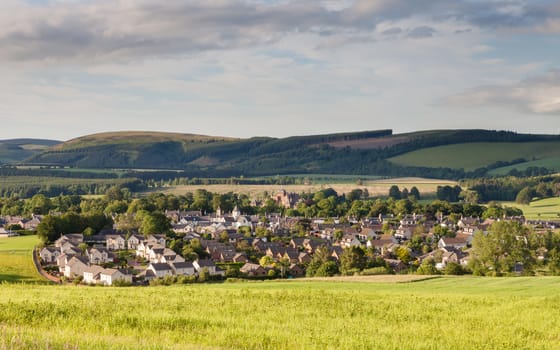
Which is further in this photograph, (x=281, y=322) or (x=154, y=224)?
(x=154, y=224)

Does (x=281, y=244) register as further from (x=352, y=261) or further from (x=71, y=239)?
(x=71, y=239)

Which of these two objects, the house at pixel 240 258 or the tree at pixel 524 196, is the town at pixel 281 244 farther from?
the tree at pixel 524 196

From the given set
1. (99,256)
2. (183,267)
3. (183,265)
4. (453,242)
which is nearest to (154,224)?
(99,256)

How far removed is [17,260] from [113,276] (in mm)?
14382

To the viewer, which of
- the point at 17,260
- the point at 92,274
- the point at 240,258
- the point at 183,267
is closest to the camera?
the point at 92,274

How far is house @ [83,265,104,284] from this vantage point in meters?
62.3

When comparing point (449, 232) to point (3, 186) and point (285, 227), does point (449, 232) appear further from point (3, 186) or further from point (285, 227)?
point (3, 186)

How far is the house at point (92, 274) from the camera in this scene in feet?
204

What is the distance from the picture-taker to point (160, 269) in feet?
218

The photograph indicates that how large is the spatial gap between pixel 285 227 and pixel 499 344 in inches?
4019

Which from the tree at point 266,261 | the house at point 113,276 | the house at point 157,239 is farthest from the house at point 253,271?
the house at point 157,239

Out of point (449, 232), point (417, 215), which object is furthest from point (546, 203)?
point (449, 232)

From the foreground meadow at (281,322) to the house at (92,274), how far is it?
37.7m

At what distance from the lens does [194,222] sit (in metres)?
123
